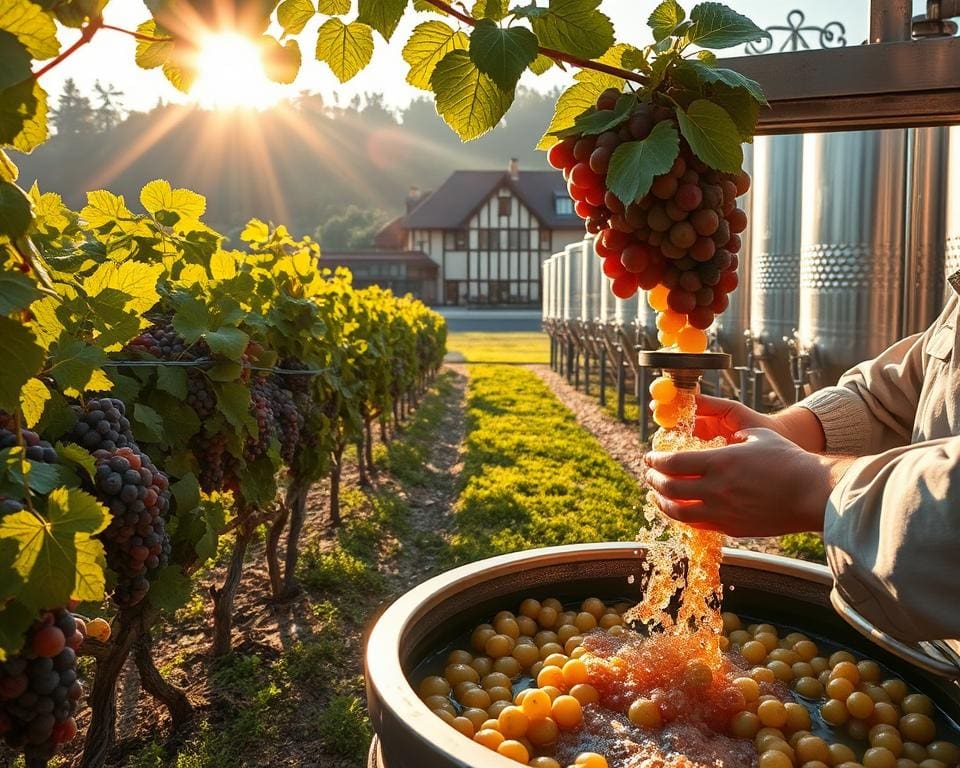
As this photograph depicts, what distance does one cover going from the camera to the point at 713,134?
118cm

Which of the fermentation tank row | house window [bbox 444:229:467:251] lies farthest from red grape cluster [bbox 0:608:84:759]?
house window [bbox 444:229:467:251]

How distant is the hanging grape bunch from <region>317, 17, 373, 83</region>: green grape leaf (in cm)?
34

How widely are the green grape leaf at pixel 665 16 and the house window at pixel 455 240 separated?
50.4 metres

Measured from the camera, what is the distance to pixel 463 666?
224cm

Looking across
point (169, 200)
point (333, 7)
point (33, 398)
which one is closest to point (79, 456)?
point (33, 398)

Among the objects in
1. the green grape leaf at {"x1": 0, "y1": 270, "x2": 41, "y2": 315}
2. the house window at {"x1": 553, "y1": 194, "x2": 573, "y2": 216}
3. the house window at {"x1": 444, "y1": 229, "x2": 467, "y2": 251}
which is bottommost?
the green grape leaf at {"x1": 0, "y1": 270, "x2": 41, "y2": 315}

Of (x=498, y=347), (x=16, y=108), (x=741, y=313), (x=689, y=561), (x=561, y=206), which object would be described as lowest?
(x=498, y=347)

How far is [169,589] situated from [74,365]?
1.42m

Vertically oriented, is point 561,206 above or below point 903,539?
above

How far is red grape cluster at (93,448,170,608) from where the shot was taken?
1.72 metres

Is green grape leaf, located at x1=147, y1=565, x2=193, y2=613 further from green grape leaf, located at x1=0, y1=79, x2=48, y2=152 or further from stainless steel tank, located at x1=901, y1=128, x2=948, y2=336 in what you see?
stainless steel tank, located at x1=901, y1=128, x2=948, y2=336

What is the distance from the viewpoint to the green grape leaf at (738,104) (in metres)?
1.21

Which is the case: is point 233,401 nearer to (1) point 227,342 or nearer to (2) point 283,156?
(1) point 227,342

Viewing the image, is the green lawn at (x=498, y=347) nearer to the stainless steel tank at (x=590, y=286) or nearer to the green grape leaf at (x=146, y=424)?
the stainless steel tank at (x=590, y=286)
